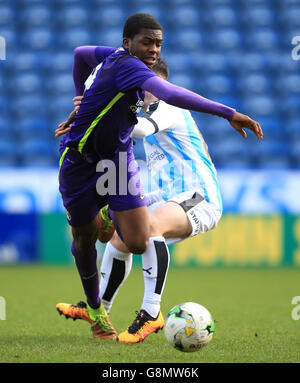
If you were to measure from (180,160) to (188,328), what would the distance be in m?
1.42

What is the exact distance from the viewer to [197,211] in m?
4.70

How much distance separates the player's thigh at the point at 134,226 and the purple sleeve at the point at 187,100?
0.90 metres

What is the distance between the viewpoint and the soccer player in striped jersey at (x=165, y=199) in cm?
445

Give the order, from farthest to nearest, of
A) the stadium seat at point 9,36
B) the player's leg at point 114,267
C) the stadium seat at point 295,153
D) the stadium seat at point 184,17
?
the stadium seat at point 184,17
the stadium seat at point 9,36
the stadium seat at point 295,153
the player's leg at point 114,267

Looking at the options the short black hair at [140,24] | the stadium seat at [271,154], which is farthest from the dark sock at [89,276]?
the stadium seat at [271,154]

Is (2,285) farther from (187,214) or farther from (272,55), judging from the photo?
(272,55)

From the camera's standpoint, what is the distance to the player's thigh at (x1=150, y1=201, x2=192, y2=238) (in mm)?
4488

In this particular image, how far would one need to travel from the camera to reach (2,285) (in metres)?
7.88

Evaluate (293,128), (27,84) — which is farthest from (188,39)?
(27,84)

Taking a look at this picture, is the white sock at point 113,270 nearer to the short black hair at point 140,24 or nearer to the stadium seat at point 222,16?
the short black hair at point 140,24

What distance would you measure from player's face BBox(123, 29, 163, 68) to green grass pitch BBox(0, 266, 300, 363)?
1.68 m

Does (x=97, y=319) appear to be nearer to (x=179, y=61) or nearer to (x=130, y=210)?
(x=130, y=210)

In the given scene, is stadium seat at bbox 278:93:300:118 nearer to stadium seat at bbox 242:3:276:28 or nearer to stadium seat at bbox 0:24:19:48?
stadium seat at bbox 242:3:276:28
